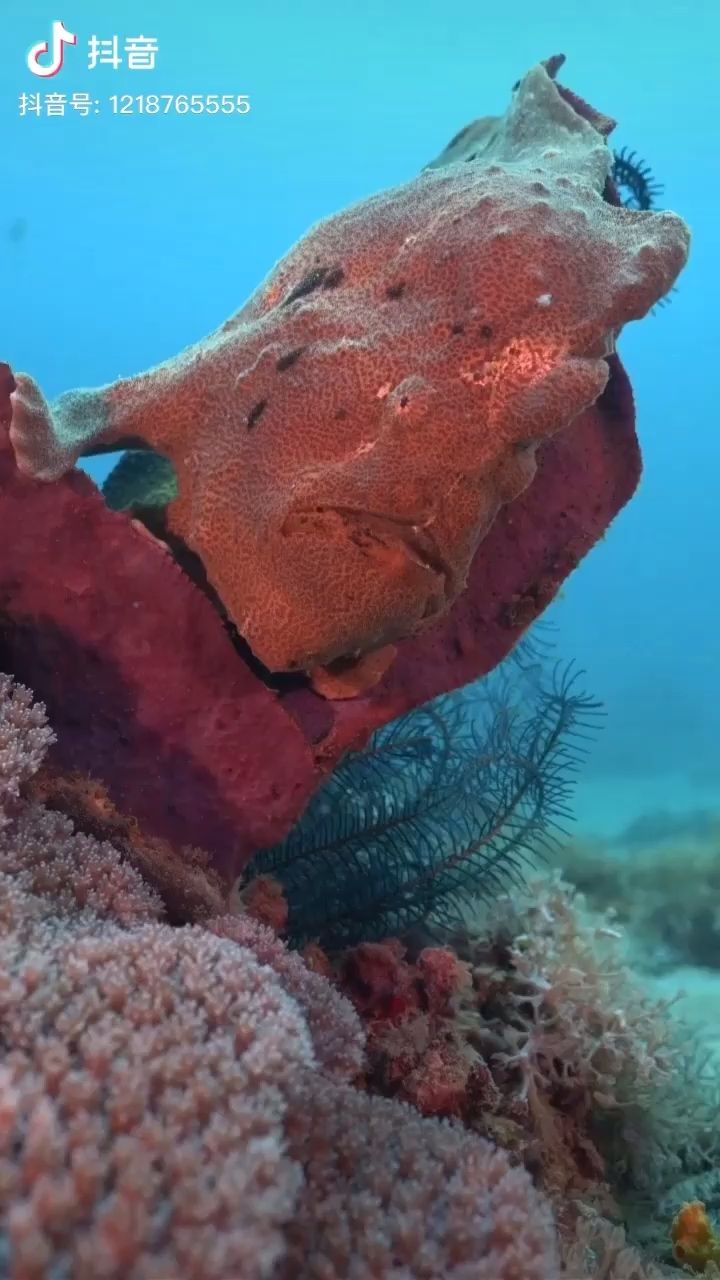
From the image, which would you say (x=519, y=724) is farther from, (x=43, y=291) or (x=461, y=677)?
(x=43, y=291)

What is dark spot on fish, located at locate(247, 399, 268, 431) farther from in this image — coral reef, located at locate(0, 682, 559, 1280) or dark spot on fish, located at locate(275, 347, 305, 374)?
coral reef, located at locate(0, 682, 559, 1280)

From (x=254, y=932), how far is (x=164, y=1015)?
82 centimetres

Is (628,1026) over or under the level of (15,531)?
over

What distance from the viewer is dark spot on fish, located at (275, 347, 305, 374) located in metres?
2.74

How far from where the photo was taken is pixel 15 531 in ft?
9.32

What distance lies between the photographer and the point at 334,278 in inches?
114

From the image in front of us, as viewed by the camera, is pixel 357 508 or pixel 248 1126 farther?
pixel 357 508

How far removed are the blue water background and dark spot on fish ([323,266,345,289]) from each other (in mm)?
14357

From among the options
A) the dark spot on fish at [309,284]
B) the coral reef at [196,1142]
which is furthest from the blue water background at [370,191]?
the coral reef at [196,1142]

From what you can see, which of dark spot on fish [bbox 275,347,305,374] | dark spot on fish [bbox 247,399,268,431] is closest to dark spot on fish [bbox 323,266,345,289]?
dark spot on fish [bbox 275,347,305,374]

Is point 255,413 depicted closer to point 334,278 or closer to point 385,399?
point 385,399

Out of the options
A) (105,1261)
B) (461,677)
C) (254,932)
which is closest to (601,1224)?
(254,932)

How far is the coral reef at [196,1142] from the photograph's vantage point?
1348 millimetres

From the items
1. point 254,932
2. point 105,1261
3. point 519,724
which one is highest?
point 519,724
